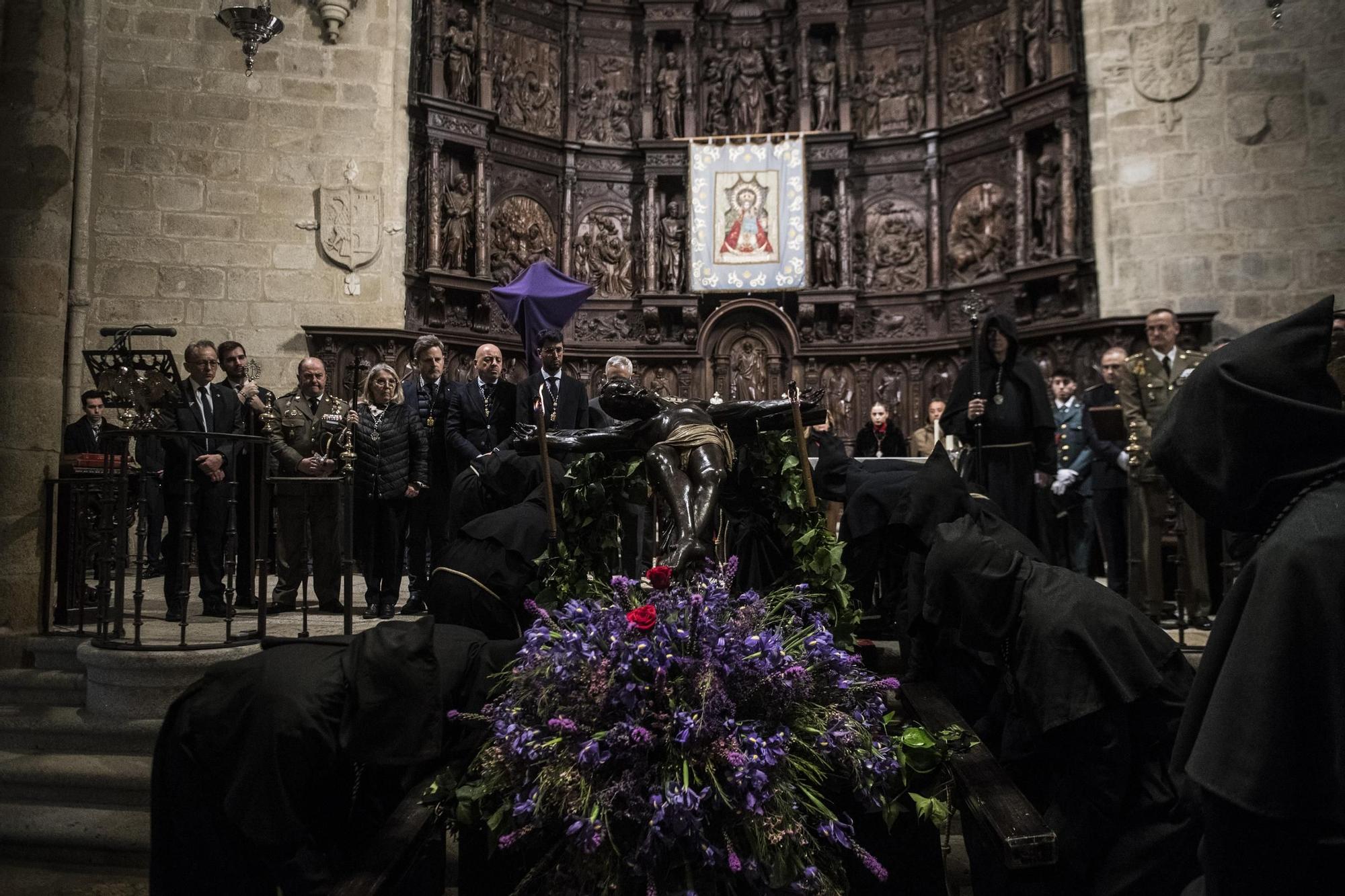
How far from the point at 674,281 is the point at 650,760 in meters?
11.1

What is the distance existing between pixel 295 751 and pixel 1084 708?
7.13 ft

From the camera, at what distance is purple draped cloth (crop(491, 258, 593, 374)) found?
9445 mm

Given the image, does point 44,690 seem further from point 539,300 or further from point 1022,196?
point 1022,196

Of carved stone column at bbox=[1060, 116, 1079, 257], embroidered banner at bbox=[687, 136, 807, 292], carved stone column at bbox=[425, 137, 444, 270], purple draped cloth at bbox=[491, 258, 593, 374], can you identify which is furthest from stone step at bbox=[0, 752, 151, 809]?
carved stone column at bbox=[1060, 116, 1079, 257]

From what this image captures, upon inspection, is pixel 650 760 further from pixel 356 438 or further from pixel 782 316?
pixel 782 316

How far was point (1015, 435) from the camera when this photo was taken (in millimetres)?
6676

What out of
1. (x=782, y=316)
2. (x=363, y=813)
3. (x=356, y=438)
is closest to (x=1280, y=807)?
(x=363, y=813)

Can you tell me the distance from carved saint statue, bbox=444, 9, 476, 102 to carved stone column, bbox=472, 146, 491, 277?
2.15 ft

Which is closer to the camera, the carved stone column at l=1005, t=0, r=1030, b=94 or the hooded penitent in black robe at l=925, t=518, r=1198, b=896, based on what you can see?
the hooded penitent in black robe at l=925, t=518, r=1198, b=896

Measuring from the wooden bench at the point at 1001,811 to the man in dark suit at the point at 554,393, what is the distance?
3.92 metres

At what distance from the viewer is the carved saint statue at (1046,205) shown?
37.0 ft

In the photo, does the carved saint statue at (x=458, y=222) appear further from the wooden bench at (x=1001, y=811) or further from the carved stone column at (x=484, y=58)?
the wooden bench at (x=1001, y=811)

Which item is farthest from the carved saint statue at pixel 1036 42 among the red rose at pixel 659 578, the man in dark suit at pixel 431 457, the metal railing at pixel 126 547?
the red rose at pixel 659 578

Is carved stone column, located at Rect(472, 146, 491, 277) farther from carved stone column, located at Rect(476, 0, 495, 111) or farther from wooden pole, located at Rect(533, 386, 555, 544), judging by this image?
wooden pole, located at Rect(533, 386, 555, 544)
